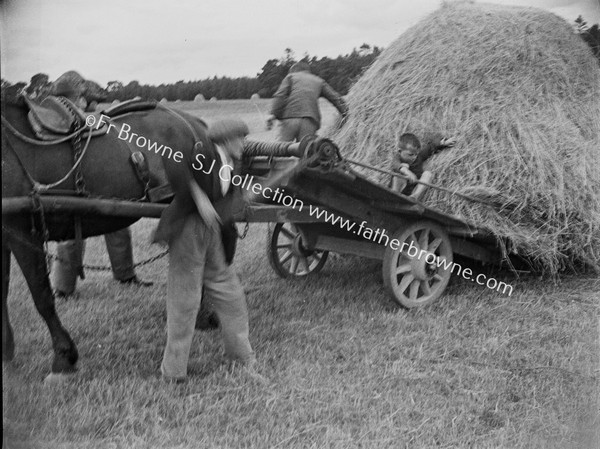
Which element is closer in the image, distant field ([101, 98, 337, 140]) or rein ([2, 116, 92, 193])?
distant field ([101, 98, 337, 140])

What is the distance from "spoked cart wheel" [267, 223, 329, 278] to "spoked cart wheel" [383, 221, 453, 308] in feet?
2.25

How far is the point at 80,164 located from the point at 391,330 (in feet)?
6.02

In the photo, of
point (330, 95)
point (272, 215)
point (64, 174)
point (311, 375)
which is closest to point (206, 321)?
point (272, 215)

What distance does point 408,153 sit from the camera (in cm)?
409

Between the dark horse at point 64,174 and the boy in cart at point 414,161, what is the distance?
157 cm

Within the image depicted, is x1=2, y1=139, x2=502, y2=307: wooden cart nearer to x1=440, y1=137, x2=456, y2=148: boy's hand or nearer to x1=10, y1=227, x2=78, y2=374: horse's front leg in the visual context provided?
x1=440, y1=137, x2=456, y2=148: boy's hand

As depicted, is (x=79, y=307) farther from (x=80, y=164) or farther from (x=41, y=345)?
(x=80, y=164)

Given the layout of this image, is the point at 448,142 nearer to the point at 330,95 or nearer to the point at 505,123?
the point at 505,123

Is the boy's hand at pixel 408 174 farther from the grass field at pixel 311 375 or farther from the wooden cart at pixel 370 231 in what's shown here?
the grass field at pixel 311 375

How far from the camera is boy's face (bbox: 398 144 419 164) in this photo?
160 inches

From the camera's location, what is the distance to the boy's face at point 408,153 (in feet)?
13.3

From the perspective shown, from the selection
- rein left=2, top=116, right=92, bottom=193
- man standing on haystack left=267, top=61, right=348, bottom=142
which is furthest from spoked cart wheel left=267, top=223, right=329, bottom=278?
man standing on haystack left=267, top=61, right=348, bottom=142

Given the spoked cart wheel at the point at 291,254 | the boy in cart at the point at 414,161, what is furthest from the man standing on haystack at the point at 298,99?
the spoked cart wheel at the point at 291,254

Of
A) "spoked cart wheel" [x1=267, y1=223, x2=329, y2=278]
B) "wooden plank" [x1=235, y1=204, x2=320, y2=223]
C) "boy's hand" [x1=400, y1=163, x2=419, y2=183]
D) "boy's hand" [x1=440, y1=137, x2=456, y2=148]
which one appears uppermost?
"boy's hand" [x1=440, y1=137, x2=456, y2=148]
